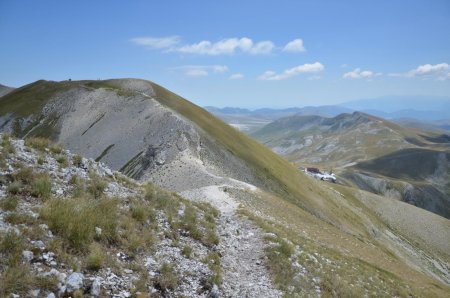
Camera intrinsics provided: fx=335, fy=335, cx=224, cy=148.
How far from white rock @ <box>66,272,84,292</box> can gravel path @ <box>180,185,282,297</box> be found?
590 centimetres

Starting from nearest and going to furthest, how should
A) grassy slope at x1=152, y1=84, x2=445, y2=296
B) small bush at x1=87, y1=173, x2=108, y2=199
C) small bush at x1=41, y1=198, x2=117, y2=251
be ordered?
small bush at x1=41, y1=198, x2=117, y2=251, small bush at x1=87, y1=173, x2=108, y2=199, grassy slope at x1=152, y1=84, x2=445, y2=296

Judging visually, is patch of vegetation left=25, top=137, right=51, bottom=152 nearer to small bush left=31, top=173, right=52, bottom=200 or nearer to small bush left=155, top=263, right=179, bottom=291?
small bush left=31, top=173, right=52, bottom=200

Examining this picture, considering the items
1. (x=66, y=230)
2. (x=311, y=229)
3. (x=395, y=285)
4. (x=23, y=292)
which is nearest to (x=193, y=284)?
(x=66, y=230)

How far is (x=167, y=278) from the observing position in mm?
12648

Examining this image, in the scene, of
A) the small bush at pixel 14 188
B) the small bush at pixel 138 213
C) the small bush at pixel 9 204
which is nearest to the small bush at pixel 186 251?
the small bush at pixel 138 213

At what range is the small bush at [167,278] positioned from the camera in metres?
12.4

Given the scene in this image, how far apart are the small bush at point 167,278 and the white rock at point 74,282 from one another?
2.94 meters

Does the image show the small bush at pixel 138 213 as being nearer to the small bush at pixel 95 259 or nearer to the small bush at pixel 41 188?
the small bush at pixel 41 188

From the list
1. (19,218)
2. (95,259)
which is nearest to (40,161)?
(19,218)

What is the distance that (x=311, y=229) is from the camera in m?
36.1

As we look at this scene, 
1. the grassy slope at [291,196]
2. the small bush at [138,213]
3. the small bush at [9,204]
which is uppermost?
the small bush at [9,204]

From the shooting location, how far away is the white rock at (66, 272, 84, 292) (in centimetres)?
1003

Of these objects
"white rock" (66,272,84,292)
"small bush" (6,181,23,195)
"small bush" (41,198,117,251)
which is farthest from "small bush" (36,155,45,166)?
"white rock" (66,272,84,292)

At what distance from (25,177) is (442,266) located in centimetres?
8543
